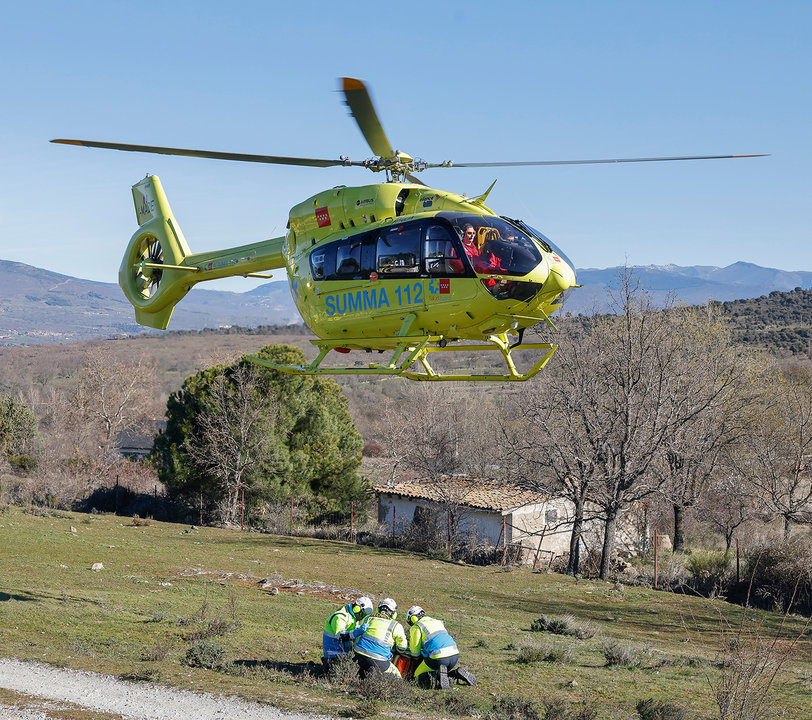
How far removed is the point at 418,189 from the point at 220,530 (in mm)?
24143

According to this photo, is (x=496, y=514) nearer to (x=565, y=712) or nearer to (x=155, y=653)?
(x=155, y=653)

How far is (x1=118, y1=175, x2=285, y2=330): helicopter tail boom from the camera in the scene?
1727 centimetres

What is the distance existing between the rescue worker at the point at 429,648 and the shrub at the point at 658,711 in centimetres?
257

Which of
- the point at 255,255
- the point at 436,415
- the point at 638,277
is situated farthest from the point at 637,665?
the point at 436,415

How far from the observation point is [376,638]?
35.3 feet

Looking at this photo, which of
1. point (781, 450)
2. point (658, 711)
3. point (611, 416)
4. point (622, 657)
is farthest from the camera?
point (781, 450)

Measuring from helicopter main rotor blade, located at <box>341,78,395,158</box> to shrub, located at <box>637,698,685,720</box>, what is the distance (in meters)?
9.02

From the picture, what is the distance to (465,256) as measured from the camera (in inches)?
467

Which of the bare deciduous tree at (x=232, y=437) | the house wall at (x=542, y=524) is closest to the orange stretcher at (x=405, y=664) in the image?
the house wall at (x=542, y=524)

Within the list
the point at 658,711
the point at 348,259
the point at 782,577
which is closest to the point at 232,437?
the point at 782,577

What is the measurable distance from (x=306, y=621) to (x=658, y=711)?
8313 mm

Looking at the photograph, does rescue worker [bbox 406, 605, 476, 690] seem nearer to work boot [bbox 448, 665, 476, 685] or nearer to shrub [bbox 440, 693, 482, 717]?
work boot [bbox 448, 665, 476, 685]

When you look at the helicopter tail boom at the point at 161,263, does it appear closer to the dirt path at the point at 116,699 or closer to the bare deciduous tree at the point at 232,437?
the dirt path at the point at 116,699

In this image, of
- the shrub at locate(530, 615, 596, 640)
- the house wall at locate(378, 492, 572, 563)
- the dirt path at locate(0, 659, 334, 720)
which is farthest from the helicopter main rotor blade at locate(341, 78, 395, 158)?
the house wall at locate(378, 492, 572, 563)
